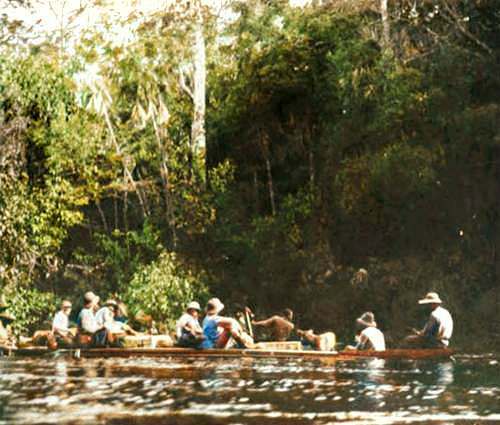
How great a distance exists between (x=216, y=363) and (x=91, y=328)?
3912mm

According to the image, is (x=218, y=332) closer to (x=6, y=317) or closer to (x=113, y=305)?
(x=113, y=305)

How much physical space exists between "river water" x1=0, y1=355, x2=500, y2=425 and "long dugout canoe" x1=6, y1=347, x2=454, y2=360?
1.02ft

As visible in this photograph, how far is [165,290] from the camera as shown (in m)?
32.2

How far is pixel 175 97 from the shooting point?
36781 millimetres

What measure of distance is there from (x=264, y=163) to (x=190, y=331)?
11.8 m

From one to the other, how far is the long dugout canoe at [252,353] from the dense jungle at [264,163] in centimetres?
514

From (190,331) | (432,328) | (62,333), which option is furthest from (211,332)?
(432,328)

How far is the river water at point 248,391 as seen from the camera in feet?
44.8

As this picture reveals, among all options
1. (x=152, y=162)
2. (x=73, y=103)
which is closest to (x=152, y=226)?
(x=152, y=162)

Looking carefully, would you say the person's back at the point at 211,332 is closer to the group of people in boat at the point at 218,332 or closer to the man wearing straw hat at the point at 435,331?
the group of people in boat at the point at 218,332

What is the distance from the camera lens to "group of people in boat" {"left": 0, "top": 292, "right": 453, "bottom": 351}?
77.2 feet

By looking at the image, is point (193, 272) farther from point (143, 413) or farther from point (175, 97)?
point (143, 413)

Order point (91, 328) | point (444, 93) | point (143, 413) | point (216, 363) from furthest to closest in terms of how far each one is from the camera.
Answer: point (444, 93)
point (91, 328)
point (216, 363)
point (143, 413)

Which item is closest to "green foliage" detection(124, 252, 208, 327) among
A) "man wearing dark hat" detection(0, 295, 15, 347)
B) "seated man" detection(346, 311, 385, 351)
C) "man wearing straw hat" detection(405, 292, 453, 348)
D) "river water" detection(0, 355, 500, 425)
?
"man wearing dark hat" detection(0, 295, 15, 347)
